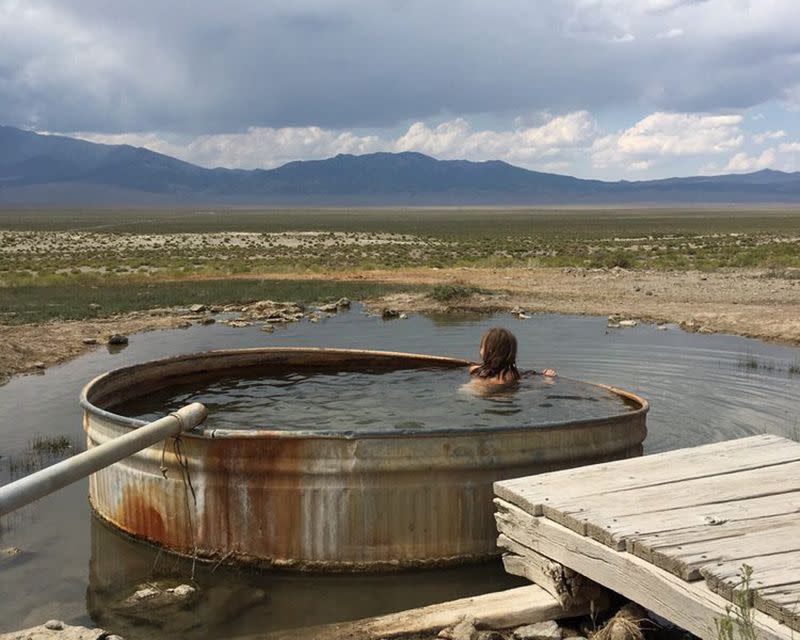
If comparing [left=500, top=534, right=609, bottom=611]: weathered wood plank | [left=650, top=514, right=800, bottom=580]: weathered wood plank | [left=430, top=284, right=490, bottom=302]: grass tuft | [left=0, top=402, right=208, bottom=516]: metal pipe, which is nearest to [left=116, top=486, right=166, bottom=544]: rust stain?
[left=0, top=402, right=208, bottom=516]: metal pipe

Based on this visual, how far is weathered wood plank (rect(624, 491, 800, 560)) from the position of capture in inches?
182

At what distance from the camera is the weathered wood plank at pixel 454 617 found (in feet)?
16.6

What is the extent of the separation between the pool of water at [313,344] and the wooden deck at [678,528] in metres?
1.00

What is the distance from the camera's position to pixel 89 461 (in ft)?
17.6

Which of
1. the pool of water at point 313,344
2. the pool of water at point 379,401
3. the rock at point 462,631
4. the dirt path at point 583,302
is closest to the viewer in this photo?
the rock at point 462,631

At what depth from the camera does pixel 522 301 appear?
21469mm

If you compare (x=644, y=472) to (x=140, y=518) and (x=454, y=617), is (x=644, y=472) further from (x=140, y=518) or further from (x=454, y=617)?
(x=140, y=518)

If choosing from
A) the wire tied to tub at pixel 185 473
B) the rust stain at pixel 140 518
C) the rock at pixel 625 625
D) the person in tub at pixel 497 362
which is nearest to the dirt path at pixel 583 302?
the rust stain at pixel 140 518

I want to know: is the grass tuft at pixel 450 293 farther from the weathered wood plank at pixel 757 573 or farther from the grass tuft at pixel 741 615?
the grass tuft at pixel 741 615

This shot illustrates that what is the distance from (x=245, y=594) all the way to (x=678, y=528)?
8.93 ft

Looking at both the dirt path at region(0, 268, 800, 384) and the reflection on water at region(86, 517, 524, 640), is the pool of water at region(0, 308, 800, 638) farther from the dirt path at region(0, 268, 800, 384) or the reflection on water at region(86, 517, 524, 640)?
the dirt path at region(0, 268, 800, 384)

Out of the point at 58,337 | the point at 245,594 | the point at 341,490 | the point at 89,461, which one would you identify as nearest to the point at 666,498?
the point at 341,490

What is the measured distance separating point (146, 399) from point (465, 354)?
19.7ft

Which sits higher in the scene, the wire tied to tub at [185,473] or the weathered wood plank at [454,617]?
the wire tied to tub at [185,473]
